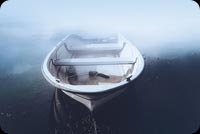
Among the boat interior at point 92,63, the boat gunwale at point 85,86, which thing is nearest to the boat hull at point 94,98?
the boat gunwale at point 85,86

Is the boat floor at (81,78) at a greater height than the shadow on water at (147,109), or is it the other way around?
the boat floor at (81,78)

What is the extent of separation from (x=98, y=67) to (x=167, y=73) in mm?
763

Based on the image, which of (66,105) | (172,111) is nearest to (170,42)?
(172,111)

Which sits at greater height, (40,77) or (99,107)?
Result: (40,77)

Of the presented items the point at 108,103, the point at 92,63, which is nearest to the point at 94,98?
Result: the point at 108,103

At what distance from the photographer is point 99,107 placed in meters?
2.13

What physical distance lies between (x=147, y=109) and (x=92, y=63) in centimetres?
66

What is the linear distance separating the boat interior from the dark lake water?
17cm

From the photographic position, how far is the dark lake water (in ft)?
6.88

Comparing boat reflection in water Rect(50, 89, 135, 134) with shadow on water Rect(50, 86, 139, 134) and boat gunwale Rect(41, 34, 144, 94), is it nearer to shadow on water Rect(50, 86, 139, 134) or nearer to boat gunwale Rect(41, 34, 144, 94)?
shadow on water Rect(50, 86, 139, 134)

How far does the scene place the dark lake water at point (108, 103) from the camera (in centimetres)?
210

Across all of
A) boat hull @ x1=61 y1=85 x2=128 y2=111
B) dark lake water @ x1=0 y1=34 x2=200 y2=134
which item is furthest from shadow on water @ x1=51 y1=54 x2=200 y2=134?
boat hull @ x1=61 y1=85 x2=128 y2=111

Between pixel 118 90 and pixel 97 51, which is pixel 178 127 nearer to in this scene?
pixel 118 90

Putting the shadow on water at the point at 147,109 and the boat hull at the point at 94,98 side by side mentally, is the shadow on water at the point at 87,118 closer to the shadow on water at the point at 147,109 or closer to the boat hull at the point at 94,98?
the shadow on water at the point at 147,109
